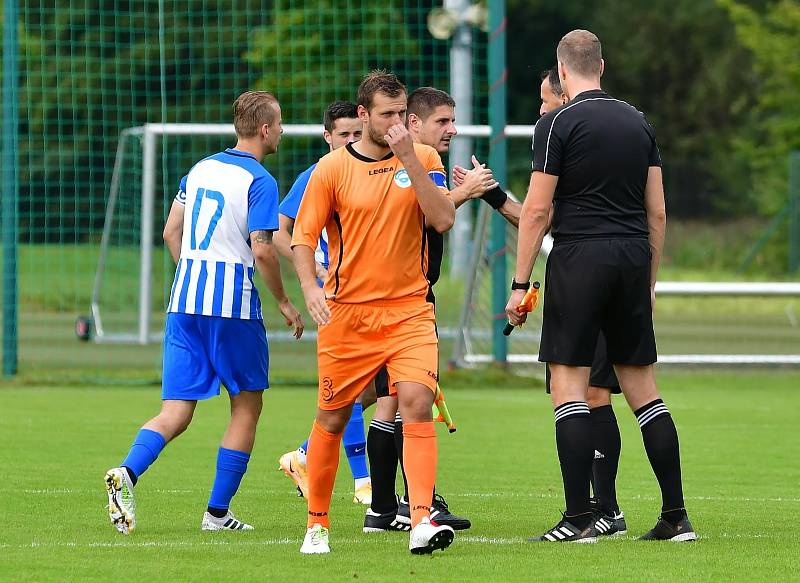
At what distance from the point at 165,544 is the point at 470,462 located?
141 inches

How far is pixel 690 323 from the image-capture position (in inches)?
986

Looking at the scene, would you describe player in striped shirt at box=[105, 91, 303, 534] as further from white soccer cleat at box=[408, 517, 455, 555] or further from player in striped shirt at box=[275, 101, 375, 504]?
white soccer cleat at box=[408, 517, 455, 555]

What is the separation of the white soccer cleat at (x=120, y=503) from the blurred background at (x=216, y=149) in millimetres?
3485

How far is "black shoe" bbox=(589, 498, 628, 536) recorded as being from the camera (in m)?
6.82

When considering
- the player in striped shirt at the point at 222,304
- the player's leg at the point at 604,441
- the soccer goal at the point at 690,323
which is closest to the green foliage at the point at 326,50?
the soccer goal at the point at 690,323

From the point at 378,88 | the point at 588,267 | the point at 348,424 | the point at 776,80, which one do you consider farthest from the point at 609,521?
the point at 776,80

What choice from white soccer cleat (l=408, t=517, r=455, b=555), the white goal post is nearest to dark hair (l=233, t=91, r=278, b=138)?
white soccer cleat (l=408, t=517, r=455, b=555)

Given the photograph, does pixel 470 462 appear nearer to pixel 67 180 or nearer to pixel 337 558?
pixel 337 558

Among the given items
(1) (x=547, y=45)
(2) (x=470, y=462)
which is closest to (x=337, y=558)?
(2) (x=470, y=462)

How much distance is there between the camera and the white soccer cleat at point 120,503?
260 inches

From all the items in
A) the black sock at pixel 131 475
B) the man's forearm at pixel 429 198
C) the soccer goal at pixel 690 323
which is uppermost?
the man's forearm at pixel 429 198

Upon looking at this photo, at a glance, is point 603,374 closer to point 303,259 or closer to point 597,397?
point 597,397

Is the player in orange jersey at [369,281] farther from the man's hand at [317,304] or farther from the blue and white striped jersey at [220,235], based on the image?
the blue and white striped jersey at [220,235]

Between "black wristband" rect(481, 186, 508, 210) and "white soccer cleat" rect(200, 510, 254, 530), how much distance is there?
1881mm
